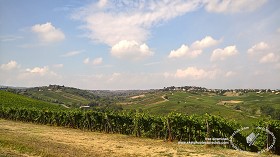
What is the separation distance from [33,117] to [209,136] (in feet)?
124

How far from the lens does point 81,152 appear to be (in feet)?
68.2

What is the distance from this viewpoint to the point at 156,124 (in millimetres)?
34375

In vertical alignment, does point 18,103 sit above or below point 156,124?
above

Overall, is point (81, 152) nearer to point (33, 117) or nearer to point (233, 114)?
point (33, 117)

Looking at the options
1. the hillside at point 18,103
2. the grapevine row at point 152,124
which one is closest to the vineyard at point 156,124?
the grapevine row at point 152,124

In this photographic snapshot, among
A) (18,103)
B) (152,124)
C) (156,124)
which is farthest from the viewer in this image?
(18,103)

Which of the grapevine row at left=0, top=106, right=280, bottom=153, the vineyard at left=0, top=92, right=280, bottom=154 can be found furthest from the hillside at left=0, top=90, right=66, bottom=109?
the grapevine row at left=0, top=106, right=280, bottom=153

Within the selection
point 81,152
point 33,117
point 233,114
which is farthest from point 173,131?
point 233,114

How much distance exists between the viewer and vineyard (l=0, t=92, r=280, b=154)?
90.0ft

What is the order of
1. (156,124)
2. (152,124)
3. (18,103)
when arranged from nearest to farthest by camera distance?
1. (156,124)
2. (152,124)
3. (18,103)

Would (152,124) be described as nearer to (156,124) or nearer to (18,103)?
(156,124)

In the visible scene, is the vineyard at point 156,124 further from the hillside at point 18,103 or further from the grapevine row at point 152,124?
the hillside at point 18,103

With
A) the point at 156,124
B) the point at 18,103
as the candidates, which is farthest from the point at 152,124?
the point at 18,103

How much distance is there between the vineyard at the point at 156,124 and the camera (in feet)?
90.0
